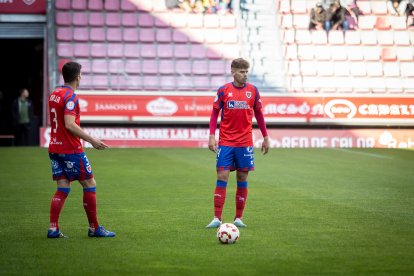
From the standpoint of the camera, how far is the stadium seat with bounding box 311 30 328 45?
29844 mm

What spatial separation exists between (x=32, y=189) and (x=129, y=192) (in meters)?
1.73

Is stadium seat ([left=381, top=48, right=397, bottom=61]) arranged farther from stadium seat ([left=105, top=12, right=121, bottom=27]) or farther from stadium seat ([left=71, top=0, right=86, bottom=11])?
stadium seat ([left=71, top=0, right=86, bottom=11])

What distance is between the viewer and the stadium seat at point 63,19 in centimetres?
2859

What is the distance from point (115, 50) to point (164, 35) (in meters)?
1.82

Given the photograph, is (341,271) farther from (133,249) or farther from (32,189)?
(32,189)

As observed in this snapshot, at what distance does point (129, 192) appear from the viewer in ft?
45.3

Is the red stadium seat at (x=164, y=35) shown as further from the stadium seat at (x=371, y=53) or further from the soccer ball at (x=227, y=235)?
the soccer ball at (x=227, y=235)

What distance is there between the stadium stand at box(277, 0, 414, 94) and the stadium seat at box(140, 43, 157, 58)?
4648 mm

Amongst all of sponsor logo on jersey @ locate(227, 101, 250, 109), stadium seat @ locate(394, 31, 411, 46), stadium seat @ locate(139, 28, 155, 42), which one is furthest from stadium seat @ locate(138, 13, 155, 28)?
sponsor logo on jersey @ locate(227, 101, 250, 109)

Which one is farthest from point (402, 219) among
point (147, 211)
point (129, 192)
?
point (129, 192)

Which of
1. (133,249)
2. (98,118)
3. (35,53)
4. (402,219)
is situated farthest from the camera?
(35,53)

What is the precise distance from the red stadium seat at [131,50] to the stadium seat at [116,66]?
37 cm

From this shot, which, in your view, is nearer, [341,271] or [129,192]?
[341,271]

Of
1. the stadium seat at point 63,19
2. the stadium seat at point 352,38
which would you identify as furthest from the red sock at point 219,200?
the stadium seat at point 352,38
